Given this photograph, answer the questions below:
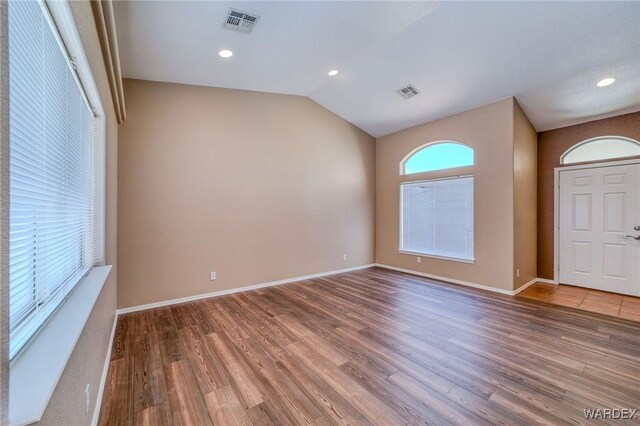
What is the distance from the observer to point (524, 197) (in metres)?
4.44

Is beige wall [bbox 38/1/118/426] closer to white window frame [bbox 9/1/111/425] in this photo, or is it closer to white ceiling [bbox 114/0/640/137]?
white window frame [bbox 9/1/111/425]

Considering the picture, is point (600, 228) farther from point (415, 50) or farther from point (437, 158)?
point (415, 50)

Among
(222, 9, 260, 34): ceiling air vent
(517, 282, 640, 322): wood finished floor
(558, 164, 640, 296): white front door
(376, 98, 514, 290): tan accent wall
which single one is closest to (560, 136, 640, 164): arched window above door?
(558, 164, 640, 296): white front door

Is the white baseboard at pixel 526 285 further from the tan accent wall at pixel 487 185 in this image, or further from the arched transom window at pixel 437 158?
the arched transom window at pixel 437 158

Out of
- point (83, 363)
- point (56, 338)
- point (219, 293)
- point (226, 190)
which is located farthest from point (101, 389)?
point (226, 190)

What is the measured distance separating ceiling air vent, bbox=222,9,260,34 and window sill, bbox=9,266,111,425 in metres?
2.76

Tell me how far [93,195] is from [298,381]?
2.24 metres

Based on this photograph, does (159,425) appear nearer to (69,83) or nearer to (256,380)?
(256,380)

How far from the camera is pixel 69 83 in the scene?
1.56 metres

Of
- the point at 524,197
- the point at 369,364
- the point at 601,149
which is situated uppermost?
the point at 601,149

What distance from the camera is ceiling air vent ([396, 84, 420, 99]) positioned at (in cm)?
419

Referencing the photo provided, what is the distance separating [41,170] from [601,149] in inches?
258

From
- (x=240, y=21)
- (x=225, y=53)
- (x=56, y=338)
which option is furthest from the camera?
(x=225, y=53)

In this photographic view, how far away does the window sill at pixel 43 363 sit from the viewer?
0.69m
